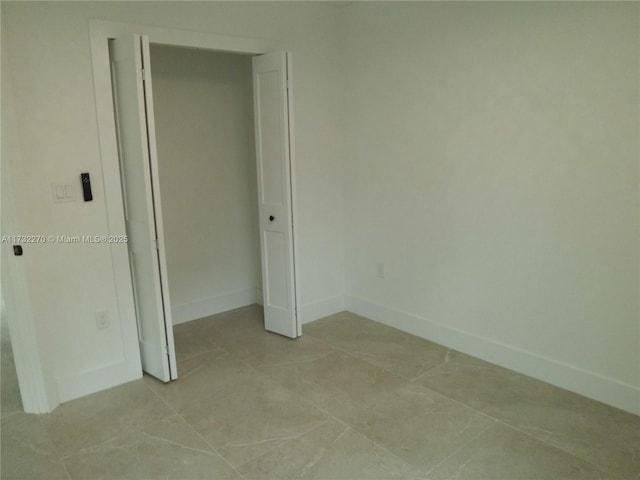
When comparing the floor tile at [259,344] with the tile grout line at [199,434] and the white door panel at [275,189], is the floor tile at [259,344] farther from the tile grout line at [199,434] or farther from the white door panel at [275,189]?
the tile grout line at [199,434]

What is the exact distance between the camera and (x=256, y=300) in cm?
471

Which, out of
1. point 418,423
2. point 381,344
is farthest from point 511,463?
point 381,344

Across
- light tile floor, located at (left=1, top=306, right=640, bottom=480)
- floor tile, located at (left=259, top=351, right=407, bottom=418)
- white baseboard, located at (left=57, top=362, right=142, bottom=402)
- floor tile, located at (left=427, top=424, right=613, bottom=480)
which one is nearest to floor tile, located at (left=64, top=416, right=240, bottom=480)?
light tile floor, located at (left=1, top=306, right=640, bottom=480)

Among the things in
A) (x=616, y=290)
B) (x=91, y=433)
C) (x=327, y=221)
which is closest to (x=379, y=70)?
(x=327, y=221)

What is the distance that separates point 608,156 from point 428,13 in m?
1.60

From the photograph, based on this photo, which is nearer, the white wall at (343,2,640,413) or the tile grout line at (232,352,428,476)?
the tile grout line at (232,352,428,476)

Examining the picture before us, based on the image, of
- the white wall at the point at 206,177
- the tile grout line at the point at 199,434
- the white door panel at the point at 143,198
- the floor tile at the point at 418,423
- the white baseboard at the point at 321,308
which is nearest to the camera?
the tile grout line at the point at 199,434

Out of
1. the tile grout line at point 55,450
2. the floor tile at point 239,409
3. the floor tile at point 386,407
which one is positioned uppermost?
the floor tile at point 386,407

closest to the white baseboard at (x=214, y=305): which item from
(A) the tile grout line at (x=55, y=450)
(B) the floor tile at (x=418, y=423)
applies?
(A) the tile grout line at (x=55, y=450)

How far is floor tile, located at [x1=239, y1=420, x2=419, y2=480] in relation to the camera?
7.30 ft

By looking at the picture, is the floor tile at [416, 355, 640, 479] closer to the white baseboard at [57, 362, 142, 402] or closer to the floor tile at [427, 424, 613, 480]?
the floor tile at [427, 424, 613, 480]

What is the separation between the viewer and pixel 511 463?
227 cm

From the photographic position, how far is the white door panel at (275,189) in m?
3.46

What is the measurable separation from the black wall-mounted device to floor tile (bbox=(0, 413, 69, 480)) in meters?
1.34
